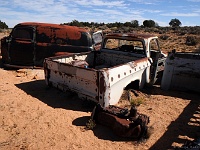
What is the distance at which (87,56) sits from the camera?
712cm

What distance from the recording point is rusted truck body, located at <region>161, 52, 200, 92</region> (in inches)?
244

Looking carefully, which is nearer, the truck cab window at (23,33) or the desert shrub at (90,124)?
the desert shrub at (90,124)

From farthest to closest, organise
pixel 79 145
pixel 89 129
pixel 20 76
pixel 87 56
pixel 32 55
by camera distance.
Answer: pixel 32 55
pixel 20 76
pixel 87 56
pixel 89 129
pixel 79 145

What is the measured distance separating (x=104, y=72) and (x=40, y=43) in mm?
4532

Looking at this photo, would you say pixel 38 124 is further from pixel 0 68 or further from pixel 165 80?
pixel 0 68

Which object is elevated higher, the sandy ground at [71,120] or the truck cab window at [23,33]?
the truck cab window at [23,33]

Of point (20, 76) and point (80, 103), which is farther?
point (20, 76)

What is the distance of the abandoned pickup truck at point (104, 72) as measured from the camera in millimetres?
4801

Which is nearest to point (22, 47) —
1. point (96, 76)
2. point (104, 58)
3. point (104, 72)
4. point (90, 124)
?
point (104, 58)

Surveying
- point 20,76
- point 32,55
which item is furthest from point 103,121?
point 32,55

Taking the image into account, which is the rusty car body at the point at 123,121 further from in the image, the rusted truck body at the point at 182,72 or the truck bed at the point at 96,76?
the rusted truck body at the point at 182,72

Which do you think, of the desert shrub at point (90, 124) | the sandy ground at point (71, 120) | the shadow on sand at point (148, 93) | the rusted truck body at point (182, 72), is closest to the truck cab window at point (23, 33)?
the shadow on sand at point (148, 93)

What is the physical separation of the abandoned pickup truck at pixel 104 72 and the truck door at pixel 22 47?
250cm

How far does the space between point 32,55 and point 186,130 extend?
235 inches
